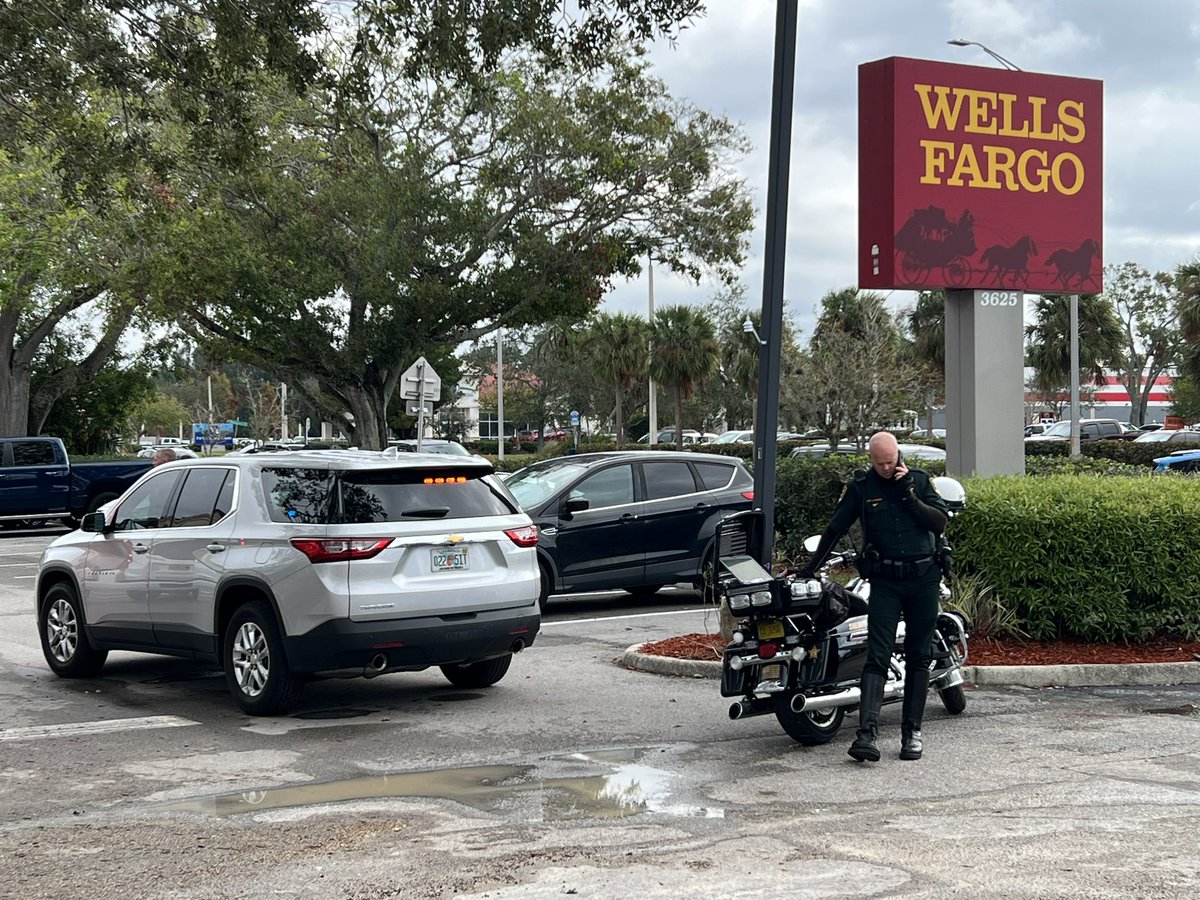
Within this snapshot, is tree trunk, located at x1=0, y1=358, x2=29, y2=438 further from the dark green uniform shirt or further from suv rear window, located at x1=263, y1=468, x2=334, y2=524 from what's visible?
the dark green uniform shirt

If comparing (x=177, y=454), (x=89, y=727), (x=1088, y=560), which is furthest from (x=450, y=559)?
(x=177, y=454)

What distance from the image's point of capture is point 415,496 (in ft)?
30.1

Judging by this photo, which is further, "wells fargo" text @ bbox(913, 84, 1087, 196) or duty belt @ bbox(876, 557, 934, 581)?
"wells fargo" text @ bbox(913, 84, 1087, 196)

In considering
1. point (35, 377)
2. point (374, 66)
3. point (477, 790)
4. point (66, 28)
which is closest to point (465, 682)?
point (477, 790)

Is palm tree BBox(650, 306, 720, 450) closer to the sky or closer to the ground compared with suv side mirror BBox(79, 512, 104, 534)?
closer to the sky

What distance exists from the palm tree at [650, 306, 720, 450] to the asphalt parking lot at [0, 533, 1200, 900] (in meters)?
41.5

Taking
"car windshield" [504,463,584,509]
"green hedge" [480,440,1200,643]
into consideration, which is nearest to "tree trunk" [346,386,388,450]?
"car windshield" [504,463,584,509]

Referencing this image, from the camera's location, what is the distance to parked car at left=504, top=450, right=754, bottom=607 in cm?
1423

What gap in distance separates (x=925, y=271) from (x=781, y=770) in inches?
395

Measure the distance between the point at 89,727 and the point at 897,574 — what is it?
518 centimetres

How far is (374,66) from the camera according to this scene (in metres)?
31.9

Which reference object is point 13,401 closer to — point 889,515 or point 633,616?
point 633,616

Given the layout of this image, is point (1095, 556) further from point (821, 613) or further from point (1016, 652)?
point (821, 613)

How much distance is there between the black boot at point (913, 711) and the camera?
301 inches
